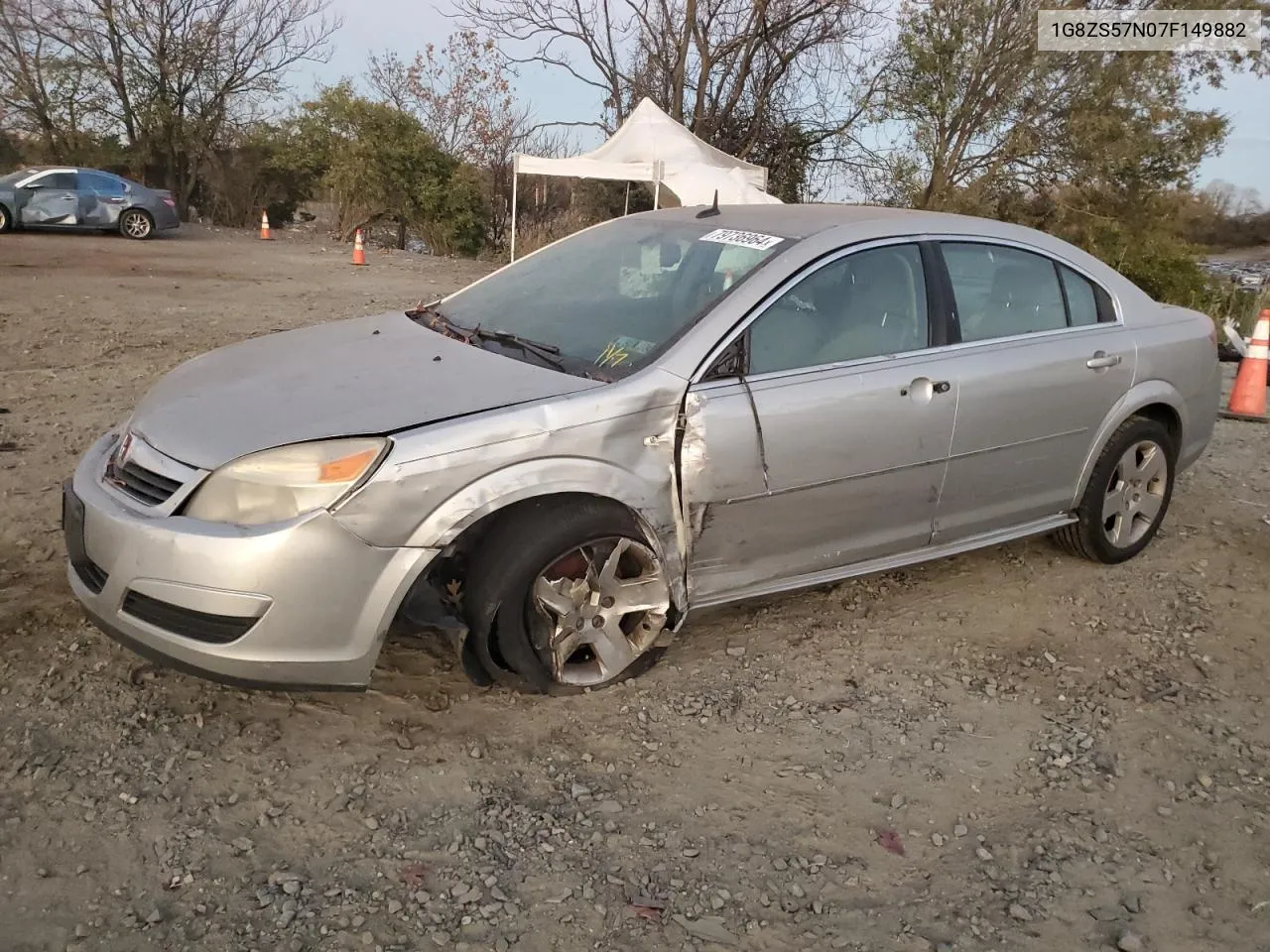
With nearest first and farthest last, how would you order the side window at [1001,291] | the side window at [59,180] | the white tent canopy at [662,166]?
the side window at [1001,291] < the white tent canopy at [662,166] < the side window at [59,180]

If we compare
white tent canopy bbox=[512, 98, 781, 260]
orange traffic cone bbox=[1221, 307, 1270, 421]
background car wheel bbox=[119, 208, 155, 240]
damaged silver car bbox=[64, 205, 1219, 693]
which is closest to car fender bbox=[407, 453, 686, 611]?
damaged silver car bbox=[64, 205, 1219, 693]

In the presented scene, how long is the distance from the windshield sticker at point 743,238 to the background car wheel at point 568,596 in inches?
46.1

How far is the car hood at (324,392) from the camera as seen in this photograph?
2.82 meters

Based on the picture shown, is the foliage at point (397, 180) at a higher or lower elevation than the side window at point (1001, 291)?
higher

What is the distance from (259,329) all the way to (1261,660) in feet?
27.8

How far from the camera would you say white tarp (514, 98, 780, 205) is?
52.1ft

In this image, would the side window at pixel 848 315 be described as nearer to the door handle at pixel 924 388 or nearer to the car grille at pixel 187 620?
the door handle at pixel 924 388

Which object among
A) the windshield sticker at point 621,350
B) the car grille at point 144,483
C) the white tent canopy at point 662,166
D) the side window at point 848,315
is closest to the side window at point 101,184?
the white tent canopy at point 662,166

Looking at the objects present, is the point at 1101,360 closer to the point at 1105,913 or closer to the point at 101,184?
the point at 1105,913

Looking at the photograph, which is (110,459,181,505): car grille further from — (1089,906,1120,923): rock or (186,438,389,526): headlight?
(1089,906,1120,923): rock

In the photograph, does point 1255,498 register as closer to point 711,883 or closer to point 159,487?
point 711,883

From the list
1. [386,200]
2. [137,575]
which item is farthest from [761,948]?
[386,200]

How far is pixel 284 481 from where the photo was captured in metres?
2.71

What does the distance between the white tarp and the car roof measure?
38.5 feet
